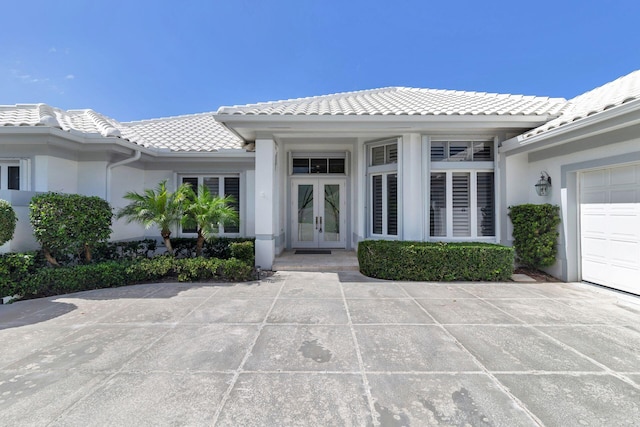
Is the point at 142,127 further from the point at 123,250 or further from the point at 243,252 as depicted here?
the point at 243,252

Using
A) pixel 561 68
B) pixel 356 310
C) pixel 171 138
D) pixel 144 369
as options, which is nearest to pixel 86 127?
pixel 171 138

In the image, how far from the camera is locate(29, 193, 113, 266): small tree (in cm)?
581

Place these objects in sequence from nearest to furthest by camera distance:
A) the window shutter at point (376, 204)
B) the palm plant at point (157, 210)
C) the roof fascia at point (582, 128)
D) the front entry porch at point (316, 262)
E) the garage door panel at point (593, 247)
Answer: the roof fascia at point (582, 128)
the garage door panel at point (593, 247)
the palm plant at point (157, 210)
the front entry porch at point (316, 262)
the window shutter at point (376, 204)

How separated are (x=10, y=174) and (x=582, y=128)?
43.5 ft

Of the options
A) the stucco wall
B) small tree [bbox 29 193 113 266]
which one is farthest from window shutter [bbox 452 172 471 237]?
small tree [bbox 29 193 113 266]

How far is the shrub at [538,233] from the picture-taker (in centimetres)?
661

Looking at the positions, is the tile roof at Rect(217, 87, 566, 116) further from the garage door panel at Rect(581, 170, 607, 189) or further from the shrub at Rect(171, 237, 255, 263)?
the shrub at Rect(171, 237, 255, 263)

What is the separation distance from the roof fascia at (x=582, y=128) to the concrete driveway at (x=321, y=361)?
325 centimetres

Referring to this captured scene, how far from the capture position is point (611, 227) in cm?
566

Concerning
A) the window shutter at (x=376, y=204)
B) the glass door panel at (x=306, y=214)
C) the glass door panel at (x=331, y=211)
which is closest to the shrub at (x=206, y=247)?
the glass door panel at (x=306, y=214)

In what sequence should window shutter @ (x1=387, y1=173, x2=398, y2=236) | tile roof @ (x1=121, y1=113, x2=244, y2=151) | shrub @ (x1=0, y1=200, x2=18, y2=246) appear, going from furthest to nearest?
1. tile roof @ (x1=121, y1=113, x2=244, y2=151)
2. window shutter @ (x1=387, y1=173, x2=398, y2=236)
3. shrub @ (x1=0, y1=200, x2=18, y2=246)

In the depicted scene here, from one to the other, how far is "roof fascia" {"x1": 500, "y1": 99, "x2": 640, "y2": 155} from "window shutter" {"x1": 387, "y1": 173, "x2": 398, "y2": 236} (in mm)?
2944

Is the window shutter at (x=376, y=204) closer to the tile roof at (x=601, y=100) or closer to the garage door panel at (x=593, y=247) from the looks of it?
the tile roof at (x=601, y=100)

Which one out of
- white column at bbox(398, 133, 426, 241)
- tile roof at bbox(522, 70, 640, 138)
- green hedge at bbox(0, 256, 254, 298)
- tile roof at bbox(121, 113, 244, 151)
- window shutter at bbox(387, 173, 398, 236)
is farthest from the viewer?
tile roof at bbox(121, 113, 244, 151)
